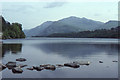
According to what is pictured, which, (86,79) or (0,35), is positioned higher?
(0,35)

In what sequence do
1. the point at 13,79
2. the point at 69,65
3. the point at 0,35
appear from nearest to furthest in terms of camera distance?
the point at 13,79, the point at 69,65, the point at 0,35

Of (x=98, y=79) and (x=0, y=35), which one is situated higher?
(x=0, y=35)

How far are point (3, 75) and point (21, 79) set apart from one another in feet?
12.3

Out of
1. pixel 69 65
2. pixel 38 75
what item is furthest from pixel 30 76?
pixel 69 65

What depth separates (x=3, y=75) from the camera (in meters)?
22.3

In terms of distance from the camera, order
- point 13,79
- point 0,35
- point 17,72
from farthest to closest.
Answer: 1. point 0,35
2. point 17,72
3. point 13,79

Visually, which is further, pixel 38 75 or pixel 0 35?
pixel 0 35

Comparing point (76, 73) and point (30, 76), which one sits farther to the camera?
point (76, 73)

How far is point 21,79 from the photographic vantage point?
Answer: 67.1 ft

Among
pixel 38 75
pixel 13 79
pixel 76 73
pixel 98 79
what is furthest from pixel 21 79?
pixel 98 79

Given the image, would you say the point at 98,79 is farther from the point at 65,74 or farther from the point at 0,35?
the point at 0,35

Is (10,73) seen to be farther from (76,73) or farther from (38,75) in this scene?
(76,73)

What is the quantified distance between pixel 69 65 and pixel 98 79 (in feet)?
30.8

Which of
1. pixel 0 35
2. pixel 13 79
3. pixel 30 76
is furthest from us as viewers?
pixel 0 35
